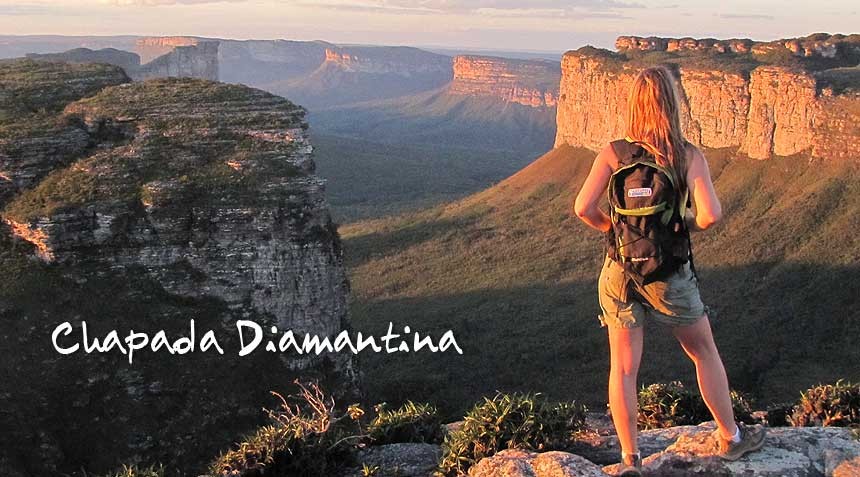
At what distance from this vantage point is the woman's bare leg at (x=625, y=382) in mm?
6090

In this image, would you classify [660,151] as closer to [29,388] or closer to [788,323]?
[29,388]

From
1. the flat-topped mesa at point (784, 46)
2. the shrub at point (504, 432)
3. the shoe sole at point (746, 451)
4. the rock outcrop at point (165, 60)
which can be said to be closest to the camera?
the shoe sole at point (746, 451)

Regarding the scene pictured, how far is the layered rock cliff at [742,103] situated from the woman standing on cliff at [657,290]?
2856cm

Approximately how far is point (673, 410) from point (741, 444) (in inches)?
78.8

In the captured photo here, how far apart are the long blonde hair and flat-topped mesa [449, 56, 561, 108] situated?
15625 centimetres

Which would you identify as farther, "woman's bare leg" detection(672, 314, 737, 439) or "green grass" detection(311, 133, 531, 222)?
"green grass" detection(311, 133, 531, 222)

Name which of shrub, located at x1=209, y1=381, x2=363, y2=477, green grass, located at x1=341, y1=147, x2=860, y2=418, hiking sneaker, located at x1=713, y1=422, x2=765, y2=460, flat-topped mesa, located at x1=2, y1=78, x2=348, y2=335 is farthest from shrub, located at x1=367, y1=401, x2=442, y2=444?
flat-topped mesa, located at x1=2, y1=78, x2=348, y2=335

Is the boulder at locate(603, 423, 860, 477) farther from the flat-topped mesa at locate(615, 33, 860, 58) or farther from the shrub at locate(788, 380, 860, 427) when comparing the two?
the flat-topped mesa at locate(615, 33, 860, 58)

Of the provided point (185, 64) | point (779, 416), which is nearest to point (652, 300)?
point (779, 416)

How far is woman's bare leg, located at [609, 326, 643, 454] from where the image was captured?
6.09m

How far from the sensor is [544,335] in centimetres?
3378

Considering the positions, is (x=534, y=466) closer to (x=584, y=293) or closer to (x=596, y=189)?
(x=596, y=189)

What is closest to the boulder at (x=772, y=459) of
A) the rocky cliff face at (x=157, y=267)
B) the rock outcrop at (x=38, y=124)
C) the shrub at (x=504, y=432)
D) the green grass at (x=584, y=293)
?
the shrub at (x=504, y=432)

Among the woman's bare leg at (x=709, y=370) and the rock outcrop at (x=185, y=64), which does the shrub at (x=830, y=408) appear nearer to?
the woman's bare leg at (x=709, y=370)
